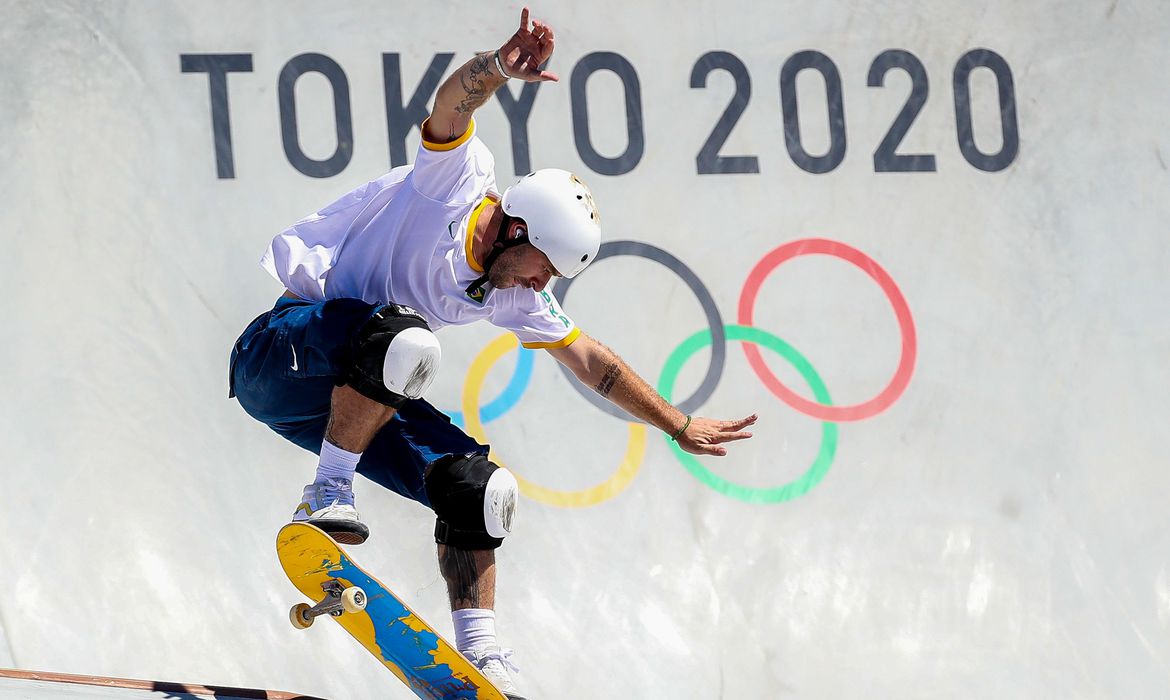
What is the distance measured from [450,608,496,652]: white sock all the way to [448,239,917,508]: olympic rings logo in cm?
188

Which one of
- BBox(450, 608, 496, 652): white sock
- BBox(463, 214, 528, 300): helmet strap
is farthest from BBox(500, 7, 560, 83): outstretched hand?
BBox(450, 608, 496, 652): white sock

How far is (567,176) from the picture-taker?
12.6ft

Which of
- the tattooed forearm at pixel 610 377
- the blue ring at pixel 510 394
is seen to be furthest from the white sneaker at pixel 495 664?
the blue ring at pixel 510 394

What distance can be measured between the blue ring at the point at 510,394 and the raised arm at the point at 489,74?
2.26 m

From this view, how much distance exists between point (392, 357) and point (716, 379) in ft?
9.43

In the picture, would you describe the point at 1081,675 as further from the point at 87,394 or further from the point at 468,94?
the point at 87,394

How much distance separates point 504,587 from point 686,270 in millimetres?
1801

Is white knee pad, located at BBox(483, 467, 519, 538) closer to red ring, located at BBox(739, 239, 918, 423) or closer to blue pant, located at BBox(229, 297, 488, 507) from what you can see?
blue pant, located at BBox(229, 297, 488, 507)

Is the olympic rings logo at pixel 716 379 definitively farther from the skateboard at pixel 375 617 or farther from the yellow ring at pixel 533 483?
the skateboard at pixel 375 617

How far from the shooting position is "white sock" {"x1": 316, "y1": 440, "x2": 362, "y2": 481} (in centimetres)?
380

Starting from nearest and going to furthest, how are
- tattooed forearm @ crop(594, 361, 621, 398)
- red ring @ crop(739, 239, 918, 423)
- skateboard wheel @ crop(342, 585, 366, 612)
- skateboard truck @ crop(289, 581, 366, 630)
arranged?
1. skateboard wheel @ crop(342, 585, 366, 612)
2. skateboard truck @ crop(289, 581, 366, 630)
3. tattooed forearm @ crop(594, 361, 621, 398)
4. red ring @ crop(739, 239, 918, 423)

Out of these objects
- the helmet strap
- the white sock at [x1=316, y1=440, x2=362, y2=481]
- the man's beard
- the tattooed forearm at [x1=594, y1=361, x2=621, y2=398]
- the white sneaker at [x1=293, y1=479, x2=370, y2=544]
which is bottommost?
the white sneaker at [x1=293, y1=479, x2=370, y2=544]

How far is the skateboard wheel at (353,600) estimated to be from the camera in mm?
3596

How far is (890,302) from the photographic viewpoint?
6375mm
